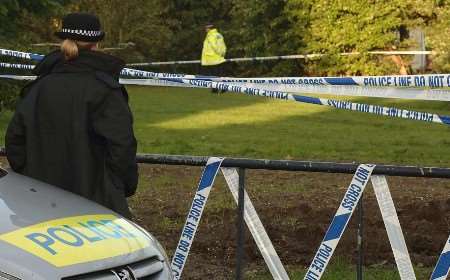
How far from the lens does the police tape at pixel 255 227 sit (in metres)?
6.11

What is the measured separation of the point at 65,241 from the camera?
4477 millimetres

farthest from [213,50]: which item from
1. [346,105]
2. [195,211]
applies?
[195,211]

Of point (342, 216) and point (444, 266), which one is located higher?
point (342, 216)

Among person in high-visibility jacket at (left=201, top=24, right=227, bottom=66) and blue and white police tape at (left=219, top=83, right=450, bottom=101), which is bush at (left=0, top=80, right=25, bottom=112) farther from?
person in high-visibility jacket at (left=201, top=24, right=227, bottom=66)

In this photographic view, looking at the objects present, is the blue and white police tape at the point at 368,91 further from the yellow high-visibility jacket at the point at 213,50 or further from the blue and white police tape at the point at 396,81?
the yellow high-visibility jacket at the point at 213,50

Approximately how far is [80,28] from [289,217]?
366cm

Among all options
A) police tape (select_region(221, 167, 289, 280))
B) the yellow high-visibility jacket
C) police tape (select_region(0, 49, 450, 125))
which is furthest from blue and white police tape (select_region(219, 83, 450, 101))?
the yellow high-visibility jacket

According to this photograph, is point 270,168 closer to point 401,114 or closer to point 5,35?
point 401,114

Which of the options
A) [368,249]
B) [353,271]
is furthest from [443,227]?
[353,271]

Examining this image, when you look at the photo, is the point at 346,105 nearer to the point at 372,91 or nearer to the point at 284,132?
the point at 372,91

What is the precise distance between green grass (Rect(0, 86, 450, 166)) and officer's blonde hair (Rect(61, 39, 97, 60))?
7751 millimetres

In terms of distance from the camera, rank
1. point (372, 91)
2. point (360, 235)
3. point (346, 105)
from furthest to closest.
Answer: point (372, 91), point (346, 105), point (360, 235)

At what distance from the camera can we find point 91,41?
5578mm

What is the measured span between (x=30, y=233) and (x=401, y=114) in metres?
3.33
